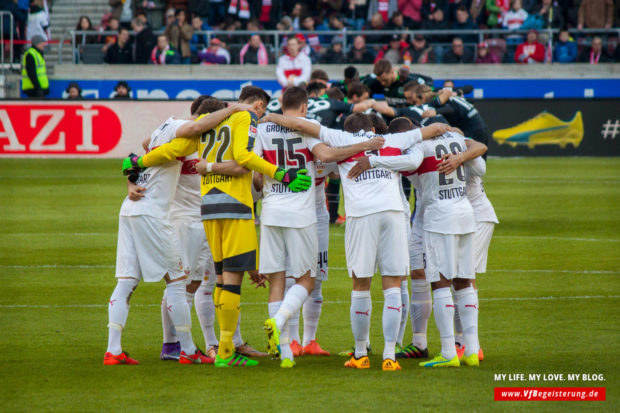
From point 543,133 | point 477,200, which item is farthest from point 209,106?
point 543,133

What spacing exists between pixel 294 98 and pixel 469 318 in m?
2.23

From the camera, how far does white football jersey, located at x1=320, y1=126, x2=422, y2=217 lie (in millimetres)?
7328

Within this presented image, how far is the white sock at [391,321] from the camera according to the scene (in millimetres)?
7199

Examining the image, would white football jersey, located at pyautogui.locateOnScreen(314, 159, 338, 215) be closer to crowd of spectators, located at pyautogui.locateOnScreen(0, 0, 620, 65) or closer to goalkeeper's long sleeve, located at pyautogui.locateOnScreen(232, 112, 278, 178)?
goalkeeper's long sleeve, located at pyautogui.locateOnScreen(232, 112, 278, 178)

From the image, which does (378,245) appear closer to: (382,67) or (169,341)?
(169,341)

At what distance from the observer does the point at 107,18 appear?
1206 inches

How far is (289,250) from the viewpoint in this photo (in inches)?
294

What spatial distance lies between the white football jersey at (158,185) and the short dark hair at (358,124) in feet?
4.39

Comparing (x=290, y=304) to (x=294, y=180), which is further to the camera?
(x=294, y=180)

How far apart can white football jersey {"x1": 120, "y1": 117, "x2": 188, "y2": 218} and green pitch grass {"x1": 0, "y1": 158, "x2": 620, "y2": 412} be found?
1.22 m

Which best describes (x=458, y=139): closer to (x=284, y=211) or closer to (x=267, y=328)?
(x=284, y=211)

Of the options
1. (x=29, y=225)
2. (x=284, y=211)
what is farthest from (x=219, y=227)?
(x=29, y=225)

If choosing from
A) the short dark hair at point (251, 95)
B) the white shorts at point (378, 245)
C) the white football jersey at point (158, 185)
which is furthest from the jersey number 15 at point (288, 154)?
the white football jersey at point (158, 185)

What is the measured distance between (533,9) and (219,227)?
25071 millimetres
